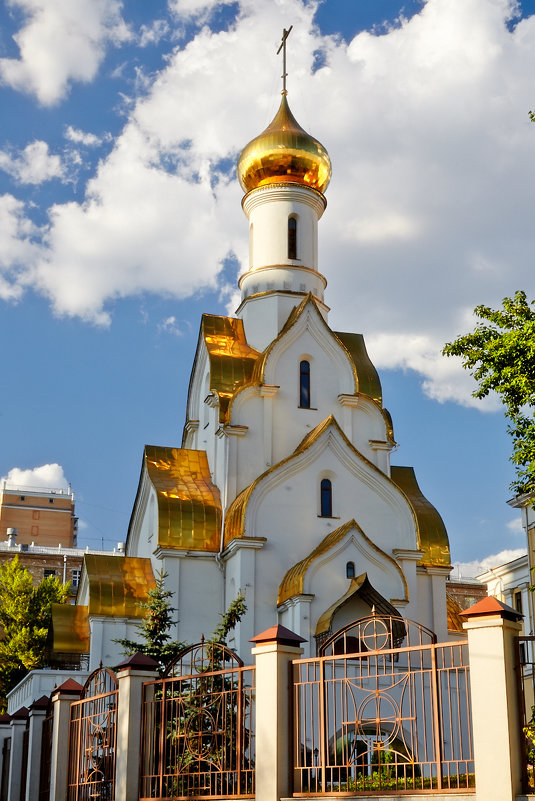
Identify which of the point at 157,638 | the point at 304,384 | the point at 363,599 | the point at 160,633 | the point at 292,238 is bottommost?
the point at 157,638

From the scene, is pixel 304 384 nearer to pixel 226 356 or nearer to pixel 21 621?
pixel 226 356

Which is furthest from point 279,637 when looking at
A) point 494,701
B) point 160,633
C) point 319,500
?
point 319,500

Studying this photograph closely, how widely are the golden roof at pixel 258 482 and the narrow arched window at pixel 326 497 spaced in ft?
2.76

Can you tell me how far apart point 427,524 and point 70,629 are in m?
7.91

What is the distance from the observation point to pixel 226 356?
22.5 m

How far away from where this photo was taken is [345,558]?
19500 mm

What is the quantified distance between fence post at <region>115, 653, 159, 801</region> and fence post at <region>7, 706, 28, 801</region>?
4.31 metres

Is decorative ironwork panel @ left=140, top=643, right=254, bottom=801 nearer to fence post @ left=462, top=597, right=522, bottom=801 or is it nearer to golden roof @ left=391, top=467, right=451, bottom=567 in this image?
fence post @ left=462, top=597, right=522, bottom=801

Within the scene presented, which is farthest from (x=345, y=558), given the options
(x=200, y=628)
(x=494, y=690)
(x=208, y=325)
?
(x=494, y=690)

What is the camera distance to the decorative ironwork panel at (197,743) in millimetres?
8703

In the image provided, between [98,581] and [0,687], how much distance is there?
10235mm

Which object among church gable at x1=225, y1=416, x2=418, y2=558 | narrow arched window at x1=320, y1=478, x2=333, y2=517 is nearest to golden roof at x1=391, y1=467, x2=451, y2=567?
church gable at x1=225, y1=416, x2=418, y2=558

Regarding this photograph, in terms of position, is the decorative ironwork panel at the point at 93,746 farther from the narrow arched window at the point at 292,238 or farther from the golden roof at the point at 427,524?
the narrow arched window at the point at 292,238

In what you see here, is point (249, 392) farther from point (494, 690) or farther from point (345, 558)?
point (494, 690)
